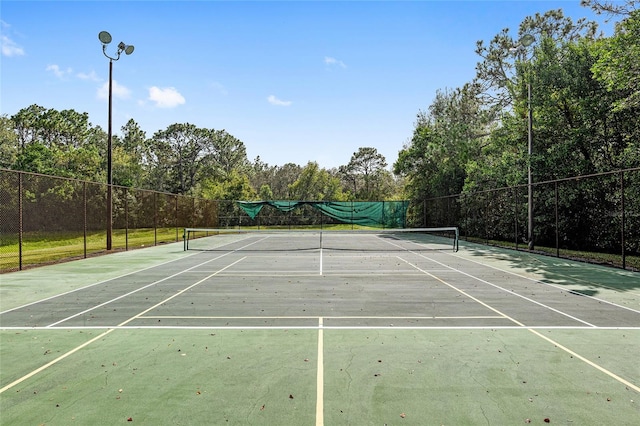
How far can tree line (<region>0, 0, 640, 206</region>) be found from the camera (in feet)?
49.4

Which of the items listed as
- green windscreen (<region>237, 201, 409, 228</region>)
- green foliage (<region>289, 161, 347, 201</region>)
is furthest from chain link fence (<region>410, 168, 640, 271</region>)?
green foliage (<region>289, 161, 347, 201</region>)

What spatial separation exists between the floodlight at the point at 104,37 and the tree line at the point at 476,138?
1658cm

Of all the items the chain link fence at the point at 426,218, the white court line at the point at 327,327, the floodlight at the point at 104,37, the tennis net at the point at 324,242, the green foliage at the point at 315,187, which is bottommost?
the tennis net at the point at 324,242

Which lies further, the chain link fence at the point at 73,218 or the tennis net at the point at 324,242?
the chain link fence at the point at 73,218

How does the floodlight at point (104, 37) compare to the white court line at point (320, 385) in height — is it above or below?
above

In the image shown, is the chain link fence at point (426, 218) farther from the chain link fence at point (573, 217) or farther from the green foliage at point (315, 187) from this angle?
the green foliage at point (315, 187)

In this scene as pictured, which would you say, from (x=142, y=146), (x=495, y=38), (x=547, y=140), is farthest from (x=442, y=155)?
(x=142, y=146)

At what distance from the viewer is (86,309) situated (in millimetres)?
6355

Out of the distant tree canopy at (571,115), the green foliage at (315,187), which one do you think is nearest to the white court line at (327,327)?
the distant tree canopy at (571,115)

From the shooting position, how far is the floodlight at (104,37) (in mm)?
15558

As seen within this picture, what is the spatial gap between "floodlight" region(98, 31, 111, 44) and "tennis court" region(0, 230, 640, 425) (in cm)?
1061

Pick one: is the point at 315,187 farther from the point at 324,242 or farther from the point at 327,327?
the point at 327,327

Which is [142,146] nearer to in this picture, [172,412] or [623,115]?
[623,115]

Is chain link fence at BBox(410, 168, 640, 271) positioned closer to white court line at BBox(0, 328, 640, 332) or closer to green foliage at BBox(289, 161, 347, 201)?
white court line at BBox(0, 328, 640, 332)
